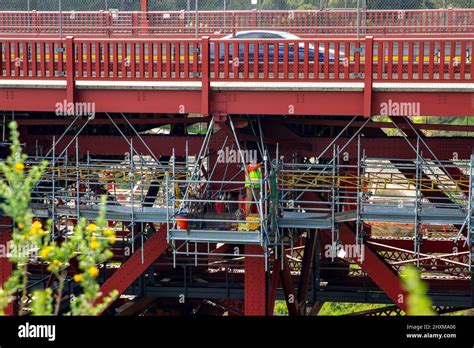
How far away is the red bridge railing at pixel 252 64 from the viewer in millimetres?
18656

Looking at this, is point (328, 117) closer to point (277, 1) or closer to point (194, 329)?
point (194, 329)

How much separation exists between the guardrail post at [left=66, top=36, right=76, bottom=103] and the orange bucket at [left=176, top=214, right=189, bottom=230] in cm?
277

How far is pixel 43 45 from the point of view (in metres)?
19.9

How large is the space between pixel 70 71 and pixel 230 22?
1489cm

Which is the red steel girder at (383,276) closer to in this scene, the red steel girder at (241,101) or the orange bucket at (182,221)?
the red steel girder at (241,101)

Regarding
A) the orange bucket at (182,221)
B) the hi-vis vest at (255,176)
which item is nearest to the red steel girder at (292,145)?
the hi-vis vest at (255,176)

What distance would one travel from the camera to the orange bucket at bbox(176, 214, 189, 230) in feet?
62.8

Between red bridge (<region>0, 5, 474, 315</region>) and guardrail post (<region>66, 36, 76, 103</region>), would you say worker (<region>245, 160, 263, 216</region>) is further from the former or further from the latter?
guardrail post (<region>66, 36, 76, 103</region>)

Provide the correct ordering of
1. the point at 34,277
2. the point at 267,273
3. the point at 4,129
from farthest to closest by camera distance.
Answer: the point at 34,277 < the point at 4,129 < the point at 267,273

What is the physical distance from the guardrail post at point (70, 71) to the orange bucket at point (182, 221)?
9.10ft

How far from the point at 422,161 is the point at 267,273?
11.3ft

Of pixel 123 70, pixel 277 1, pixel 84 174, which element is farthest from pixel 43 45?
pixel 277 1

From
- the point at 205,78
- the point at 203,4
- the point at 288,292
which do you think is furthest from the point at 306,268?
the point at 203,4

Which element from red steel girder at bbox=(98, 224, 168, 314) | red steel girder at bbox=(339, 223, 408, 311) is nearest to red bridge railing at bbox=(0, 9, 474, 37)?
red steel girder at bbox=(98, 224, 168, 314)
